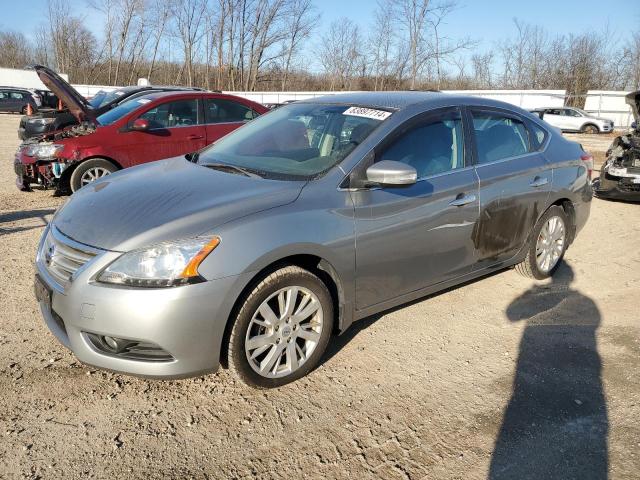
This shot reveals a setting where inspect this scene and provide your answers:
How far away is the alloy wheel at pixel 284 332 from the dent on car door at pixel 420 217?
0.36 metres

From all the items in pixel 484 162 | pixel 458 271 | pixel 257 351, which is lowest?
pixel 257 351

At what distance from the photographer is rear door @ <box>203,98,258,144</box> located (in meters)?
8.12

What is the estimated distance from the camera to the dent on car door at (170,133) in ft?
24.8

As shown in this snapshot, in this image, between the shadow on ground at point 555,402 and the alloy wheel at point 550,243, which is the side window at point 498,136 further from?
the shadow on ground at point 555,402

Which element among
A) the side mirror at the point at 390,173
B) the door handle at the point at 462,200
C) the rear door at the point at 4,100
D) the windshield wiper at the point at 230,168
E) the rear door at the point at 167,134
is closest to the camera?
the side mirror at the point at 390,173

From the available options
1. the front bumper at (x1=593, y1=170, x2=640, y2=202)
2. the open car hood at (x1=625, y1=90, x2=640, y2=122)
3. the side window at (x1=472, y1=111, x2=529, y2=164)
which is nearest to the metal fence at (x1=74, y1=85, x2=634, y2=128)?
the open car hood at (x1=625, y1=90, x2=640, y2=122)

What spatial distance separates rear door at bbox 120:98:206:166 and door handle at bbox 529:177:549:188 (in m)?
5.13

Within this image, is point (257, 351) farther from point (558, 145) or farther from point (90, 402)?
point (558, 145)

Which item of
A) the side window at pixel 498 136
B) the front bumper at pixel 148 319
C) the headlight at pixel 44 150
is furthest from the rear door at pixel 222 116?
the front bumper at pixel 148 319

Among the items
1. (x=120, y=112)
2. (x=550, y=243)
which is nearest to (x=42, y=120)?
(x=120, y=112)

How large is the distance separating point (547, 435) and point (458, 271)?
1.46 meters

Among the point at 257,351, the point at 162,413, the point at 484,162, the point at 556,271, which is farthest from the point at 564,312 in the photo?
the point at 162,413

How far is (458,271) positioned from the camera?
3918 mm

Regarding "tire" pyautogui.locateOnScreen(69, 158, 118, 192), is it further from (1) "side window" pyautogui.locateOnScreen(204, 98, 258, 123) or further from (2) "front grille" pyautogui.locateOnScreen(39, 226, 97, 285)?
(2) "front grille" pyautogui.locateOnScreen(39, 226, 97, 285)
